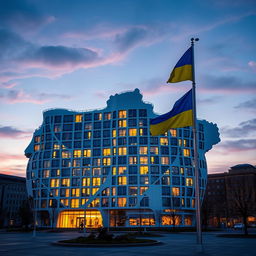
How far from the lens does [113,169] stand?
96188mm

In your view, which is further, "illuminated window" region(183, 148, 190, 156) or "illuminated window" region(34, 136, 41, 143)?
"illuminated window" region(34, 136, 41, 143)

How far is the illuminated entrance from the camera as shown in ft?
325

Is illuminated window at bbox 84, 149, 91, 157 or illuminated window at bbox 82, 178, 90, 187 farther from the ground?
illuminated window at bbox 84, 149, 91, 157

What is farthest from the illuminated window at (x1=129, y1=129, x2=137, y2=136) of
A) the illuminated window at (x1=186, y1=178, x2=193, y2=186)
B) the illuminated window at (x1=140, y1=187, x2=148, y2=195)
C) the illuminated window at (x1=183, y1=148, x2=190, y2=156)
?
the illuminated window at (x1=186, y1=178, x2=193, y2=186)

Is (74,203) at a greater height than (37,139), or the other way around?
(37,139)

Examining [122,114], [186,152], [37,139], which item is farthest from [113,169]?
[37,139]

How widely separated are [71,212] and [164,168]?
32.1m

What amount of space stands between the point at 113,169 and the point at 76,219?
19932 mm

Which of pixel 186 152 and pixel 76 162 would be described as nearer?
pixel 186 152

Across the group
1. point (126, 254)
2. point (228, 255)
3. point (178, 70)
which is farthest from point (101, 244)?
point (178, 70)

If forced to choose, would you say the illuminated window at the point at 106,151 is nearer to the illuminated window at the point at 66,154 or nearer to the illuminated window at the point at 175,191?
the illuminated window at the point at 66,154

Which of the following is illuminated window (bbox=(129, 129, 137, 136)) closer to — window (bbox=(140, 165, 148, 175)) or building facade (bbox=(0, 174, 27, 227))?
window (bbox=(140, 165, 148, 175))

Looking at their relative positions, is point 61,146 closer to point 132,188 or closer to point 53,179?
point 53,179

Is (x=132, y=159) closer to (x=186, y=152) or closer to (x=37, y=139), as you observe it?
(x=186, y=152)
